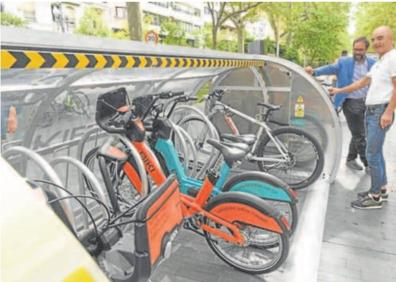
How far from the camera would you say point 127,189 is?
10.3ft

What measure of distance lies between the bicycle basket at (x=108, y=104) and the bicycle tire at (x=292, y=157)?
7.11ft

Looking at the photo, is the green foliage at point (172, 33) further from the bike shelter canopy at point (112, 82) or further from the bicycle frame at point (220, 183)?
the bicycle frame at point (220, 183)

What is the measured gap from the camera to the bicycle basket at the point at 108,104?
104 inches

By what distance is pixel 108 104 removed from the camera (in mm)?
2676

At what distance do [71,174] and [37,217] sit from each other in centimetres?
202

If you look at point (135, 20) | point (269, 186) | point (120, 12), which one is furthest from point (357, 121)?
point (120, 12)

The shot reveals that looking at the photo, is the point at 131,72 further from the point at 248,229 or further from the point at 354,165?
the point at 354,165

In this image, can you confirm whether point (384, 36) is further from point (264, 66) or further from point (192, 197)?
point (192, 197)

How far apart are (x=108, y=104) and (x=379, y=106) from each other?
8.47 ft

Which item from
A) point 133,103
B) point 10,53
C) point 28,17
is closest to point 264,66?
point 133,103

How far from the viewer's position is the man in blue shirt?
4547 millimetres

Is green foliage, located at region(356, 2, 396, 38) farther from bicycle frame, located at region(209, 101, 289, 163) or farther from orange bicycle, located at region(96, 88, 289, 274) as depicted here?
orange bicycle, located at region(96, 88, 289, 274)

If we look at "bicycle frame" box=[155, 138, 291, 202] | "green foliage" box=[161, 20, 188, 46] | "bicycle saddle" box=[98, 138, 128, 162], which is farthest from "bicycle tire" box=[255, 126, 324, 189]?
"green foliage" box=[161, 20, 188, 46]

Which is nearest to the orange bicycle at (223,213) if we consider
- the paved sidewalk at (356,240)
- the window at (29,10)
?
the paved sidewalk at (356,240)
